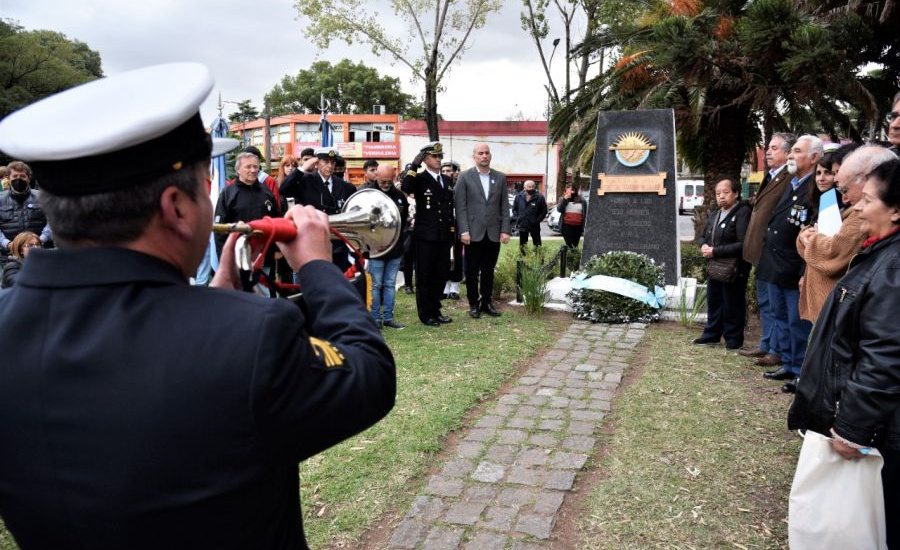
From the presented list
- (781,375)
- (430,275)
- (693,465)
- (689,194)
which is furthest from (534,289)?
(689,194)

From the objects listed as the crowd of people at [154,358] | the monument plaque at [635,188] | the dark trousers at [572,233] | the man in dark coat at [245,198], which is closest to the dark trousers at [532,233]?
the dark trousers at [572,233]

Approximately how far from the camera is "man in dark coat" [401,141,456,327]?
7.74 m

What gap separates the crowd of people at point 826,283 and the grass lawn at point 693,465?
0.52m

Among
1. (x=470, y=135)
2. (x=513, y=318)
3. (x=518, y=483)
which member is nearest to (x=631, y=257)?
(x=513, y=318)

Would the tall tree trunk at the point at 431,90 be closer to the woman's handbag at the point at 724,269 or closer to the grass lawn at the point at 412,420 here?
the grass lawn at the point at 412,420

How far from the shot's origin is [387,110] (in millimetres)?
66062

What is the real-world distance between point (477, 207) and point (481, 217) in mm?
128

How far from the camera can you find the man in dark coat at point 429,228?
→ 7.74m

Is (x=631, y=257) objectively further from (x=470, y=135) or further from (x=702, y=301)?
(x=470, y=135)

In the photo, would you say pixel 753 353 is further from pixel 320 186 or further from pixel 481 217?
pixel 320 186

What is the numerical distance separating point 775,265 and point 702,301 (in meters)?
2.25

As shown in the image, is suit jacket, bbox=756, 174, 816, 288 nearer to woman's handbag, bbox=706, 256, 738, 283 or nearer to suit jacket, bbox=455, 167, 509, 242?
woman's handbag, bbox=706, 256, 738, 283

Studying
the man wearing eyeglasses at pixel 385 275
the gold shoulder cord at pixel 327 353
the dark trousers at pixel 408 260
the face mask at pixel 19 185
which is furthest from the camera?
the dark trousers at pixel 408 260

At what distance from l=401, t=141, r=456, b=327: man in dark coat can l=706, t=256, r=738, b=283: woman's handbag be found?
2.93m
